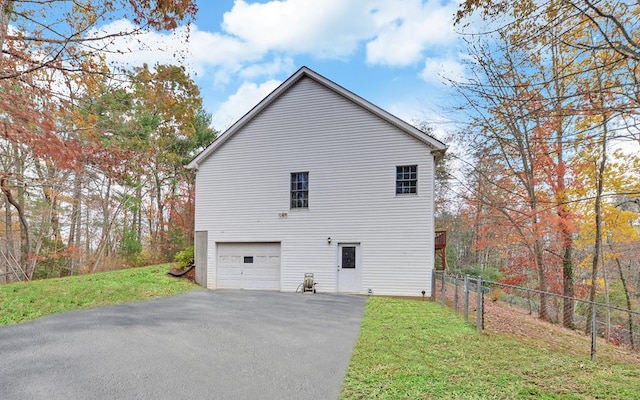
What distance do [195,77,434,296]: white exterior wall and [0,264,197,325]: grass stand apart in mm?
2277

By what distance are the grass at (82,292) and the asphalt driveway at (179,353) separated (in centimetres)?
88

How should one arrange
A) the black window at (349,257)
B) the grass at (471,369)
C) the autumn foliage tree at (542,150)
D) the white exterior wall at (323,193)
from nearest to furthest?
the grass at (471,369) < the autumn foliage tree at (542,150) < the white exterior wall at (323,193) < the black window at (349,257)

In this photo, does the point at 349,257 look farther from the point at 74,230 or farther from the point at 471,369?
the point at 74,230

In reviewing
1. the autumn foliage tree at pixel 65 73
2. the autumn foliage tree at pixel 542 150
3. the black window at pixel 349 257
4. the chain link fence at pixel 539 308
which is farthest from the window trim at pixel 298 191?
the autumn foliage tree at pixel 542 150

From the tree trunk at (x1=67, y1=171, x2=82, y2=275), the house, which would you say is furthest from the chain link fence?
the tree trunk at (x1=67, y1=171, x2=82, y2=275)

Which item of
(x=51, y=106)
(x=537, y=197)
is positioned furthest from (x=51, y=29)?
(x=537, y=197)

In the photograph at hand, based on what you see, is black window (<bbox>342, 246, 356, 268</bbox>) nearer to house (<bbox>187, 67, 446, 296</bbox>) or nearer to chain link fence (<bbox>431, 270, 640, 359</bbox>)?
house (<bbox>187, 67, 446, 296</bbox>)

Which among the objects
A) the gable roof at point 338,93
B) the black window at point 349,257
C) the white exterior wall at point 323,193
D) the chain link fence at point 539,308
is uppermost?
the gable roof at point 338,93

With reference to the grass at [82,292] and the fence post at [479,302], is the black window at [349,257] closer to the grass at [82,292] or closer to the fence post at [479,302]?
the fence post at [479,302]

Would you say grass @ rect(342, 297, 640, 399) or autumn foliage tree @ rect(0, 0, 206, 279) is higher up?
autumn foliage tree @ rect(0, 0, 206, 279)

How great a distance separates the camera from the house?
39.2ft

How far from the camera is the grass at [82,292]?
8.40m

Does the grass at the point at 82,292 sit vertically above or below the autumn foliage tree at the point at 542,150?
below

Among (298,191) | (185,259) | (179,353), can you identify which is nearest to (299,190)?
(298,191)
